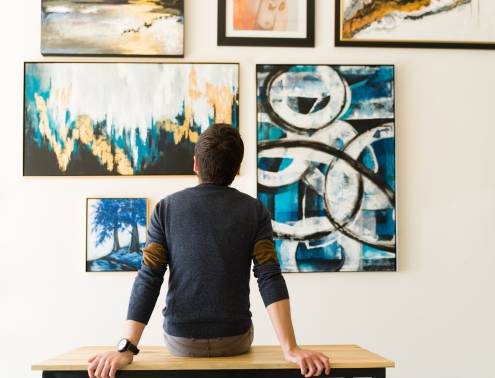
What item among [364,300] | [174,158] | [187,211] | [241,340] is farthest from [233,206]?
[364,300]

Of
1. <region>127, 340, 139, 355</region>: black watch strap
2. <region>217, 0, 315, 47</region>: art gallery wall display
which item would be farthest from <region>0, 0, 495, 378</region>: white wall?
<region>127, 340, 139, 355</region>: black watch strap

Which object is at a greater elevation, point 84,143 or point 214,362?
point 84,143

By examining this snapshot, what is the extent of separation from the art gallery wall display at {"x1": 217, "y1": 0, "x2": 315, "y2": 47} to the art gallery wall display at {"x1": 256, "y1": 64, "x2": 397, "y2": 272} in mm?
126

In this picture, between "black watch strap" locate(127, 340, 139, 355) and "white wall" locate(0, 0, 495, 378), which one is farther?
"white wall" locate(0, 0, 495, 378)

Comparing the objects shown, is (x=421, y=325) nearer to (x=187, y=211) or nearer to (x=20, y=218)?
(x=187, y=211)

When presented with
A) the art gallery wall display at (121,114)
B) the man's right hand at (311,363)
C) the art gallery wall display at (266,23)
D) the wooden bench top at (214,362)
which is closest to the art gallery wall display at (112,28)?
the art gallery wall display at (121,114)

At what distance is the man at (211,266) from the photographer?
5.73 feet

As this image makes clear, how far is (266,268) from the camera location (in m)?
1.80

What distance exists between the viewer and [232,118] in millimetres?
2766

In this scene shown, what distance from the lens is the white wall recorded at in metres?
2.70

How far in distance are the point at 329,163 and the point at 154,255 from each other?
121cm

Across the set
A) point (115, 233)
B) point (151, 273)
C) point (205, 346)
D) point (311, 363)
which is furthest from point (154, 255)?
point (115, 233)

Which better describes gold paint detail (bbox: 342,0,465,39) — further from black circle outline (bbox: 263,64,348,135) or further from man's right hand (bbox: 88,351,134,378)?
man's right hand (bbox: 88,351,134,378)

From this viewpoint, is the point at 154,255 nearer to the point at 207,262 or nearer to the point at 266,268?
the point at 207,262
